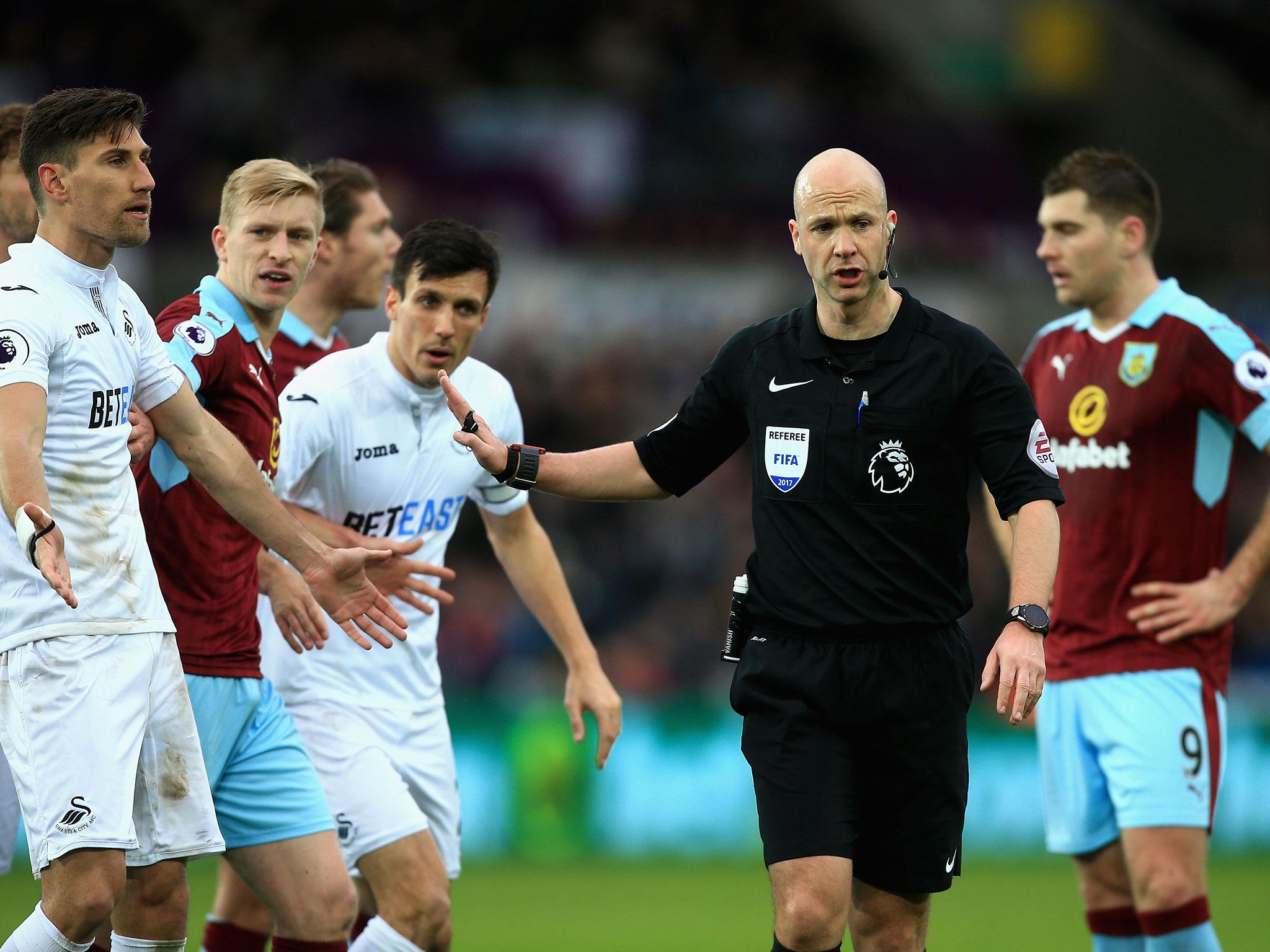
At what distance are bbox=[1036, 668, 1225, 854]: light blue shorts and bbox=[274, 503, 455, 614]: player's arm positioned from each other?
2652 mm

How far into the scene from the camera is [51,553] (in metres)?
Result: 4.29

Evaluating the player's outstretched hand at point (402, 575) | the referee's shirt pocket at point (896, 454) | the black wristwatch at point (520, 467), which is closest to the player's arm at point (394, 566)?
the player's outstretched hand at point (402, 575)

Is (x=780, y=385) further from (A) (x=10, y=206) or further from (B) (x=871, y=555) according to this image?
(A) (x=10, y=206)

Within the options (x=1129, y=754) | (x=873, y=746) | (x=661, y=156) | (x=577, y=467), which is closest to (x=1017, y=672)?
(x=873, y=746)

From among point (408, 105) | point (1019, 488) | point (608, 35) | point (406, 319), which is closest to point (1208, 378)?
point (1019, 488)

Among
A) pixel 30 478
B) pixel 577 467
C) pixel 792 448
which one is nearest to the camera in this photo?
pixel 30 478

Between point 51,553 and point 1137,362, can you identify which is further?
point 1137,362

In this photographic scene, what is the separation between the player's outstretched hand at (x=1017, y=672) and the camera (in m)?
4.78

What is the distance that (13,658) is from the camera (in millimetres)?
4695

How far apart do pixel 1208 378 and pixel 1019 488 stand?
199cm

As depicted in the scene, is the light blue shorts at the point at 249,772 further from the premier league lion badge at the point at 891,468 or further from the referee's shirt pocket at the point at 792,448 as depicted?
the premier league lion badge at the point at 891,468

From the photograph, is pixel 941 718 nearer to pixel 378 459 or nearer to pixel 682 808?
pixel 378 459

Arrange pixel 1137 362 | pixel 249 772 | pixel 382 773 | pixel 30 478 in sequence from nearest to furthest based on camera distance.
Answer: pixel 30 478, pixel 249 772, pixel 382 773, pixel 1137 362

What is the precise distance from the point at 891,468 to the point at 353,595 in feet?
6.04
